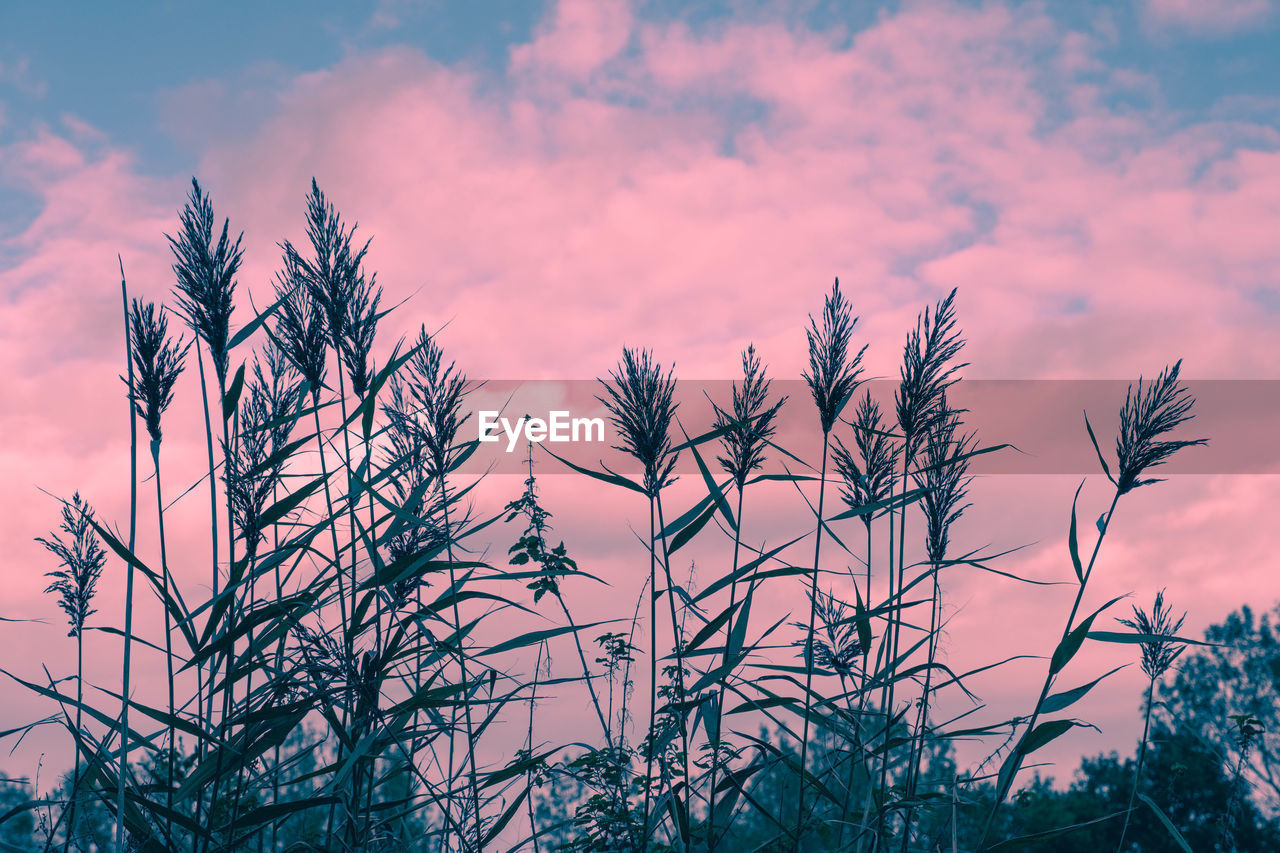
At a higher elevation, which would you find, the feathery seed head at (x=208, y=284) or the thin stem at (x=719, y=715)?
the feathery seed head at (x=208, y=284)

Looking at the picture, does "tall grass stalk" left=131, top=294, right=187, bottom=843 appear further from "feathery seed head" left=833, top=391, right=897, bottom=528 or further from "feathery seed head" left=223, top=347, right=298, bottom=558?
"feathery seed head" left=833, top=391, right=897, bottom=528

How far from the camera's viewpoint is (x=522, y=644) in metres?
2.14

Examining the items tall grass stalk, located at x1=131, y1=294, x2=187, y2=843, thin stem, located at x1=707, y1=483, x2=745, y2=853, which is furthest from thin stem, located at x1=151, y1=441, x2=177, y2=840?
thin stem, located at x1=707, y1=483, x2=745, y2=853

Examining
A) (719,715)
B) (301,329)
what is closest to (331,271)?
(301,329)

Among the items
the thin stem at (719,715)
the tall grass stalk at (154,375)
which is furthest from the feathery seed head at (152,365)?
the thin stem at (719,715)

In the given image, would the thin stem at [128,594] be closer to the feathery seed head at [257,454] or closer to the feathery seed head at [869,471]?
the feathery seed head at [257,454]

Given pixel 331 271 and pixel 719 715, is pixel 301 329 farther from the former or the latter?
pixel 719 715

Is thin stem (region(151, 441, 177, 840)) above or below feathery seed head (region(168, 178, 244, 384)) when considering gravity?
below

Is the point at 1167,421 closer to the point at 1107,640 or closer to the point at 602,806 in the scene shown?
the point at 1107,640

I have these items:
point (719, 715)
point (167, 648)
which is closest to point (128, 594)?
point (167, 648)

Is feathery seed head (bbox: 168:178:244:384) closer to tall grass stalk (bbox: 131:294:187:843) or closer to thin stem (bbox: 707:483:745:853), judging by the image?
tall grass stalk (bbox: 131:294:187:843)

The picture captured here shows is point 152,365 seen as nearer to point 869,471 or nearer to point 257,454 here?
point 257,454

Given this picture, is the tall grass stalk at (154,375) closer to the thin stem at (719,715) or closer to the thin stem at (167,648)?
the thin stem at (167,648)

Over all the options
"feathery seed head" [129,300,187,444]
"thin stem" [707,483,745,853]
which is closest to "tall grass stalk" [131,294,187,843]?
"feathery seed head" [129,300,187,444]
